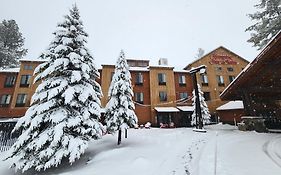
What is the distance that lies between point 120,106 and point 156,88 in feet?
58.0

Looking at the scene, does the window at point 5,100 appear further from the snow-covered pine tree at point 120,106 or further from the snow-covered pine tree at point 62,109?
the snow-covered pine tree at point 120,106

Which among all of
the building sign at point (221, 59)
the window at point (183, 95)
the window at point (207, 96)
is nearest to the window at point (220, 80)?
the building sign at point (221, 59)

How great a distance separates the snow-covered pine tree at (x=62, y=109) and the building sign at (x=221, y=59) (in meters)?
29.9

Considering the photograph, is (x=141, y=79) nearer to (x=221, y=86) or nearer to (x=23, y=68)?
(x=221, y=86)

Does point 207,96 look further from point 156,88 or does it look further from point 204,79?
point 156,88

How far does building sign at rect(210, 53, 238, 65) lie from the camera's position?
34500 millimetres

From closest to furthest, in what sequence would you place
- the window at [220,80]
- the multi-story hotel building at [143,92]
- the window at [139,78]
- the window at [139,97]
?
the multi-story hotel building at [143,92]
the window at [139,97]
the window at [139,78]
the window at [220,80]

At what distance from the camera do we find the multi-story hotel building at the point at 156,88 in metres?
27.9

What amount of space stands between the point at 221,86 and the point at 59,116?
105ft

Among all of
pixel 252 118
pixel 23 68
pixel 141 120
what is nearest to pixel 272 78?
pixel 252 118

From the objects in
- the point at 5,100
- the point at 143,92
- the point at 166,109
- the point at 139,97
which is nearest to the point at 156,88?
the point at 143,92

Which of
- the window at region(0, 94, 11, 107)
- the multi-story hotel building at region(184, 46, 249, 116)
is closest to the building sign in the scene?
the multi-story hotel building at region(184, 46, 249, 116)

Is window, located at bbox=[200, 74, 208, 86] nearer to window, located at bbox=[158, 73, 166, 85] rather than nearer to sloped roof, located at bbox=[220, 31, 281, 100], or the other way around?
window, located at bbox=[158, 73, 166, 85]

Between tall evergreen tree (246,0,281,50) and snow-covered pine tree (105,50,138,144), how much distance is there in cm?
1897
